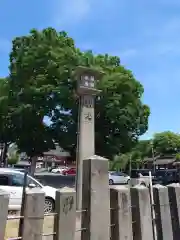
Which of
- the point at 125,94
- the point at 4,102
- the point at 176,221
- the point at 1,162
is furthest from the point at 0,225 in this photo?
the point at 1,162

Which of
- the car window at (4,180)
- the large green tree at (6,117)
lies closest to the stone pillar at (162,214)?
the car window at (4,180)

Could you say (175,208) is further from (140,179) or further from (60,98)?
(60,98)

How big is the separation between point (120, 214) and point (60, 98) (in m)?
17.3

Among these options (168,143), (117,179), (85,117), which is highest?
(168,143)

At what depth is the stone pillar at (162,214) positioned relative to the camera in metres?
4.67

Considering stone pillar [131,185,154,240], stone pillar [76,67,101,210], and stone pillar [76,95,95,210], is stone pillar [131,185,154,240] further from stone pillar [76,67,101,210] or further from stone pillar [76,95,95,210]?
stone pillar [76,95,95,210]

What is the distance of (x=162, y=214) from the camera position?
472cm

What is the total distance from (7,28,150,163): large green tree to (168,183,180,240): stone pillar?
52.2 ft

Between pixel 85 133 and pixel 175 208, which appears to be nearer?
pixel 175 208

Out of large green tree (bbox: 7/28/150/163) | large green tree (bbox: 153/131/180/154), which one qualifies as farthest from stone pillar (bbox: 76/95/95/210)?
large green tree (bbox: 153/131/180/154)

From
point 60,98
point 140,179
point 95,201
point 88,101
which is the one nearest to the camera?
point 95,201

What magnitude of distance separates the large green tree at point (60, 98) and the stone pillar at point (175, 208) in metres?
15.9

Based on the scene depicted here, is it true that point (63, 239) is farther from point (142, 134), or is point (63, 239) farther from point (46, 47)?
point (142, 134)

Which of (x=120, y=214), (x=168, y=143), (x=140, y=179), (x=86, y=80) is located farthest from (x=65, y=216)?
(x=168, y=143)
